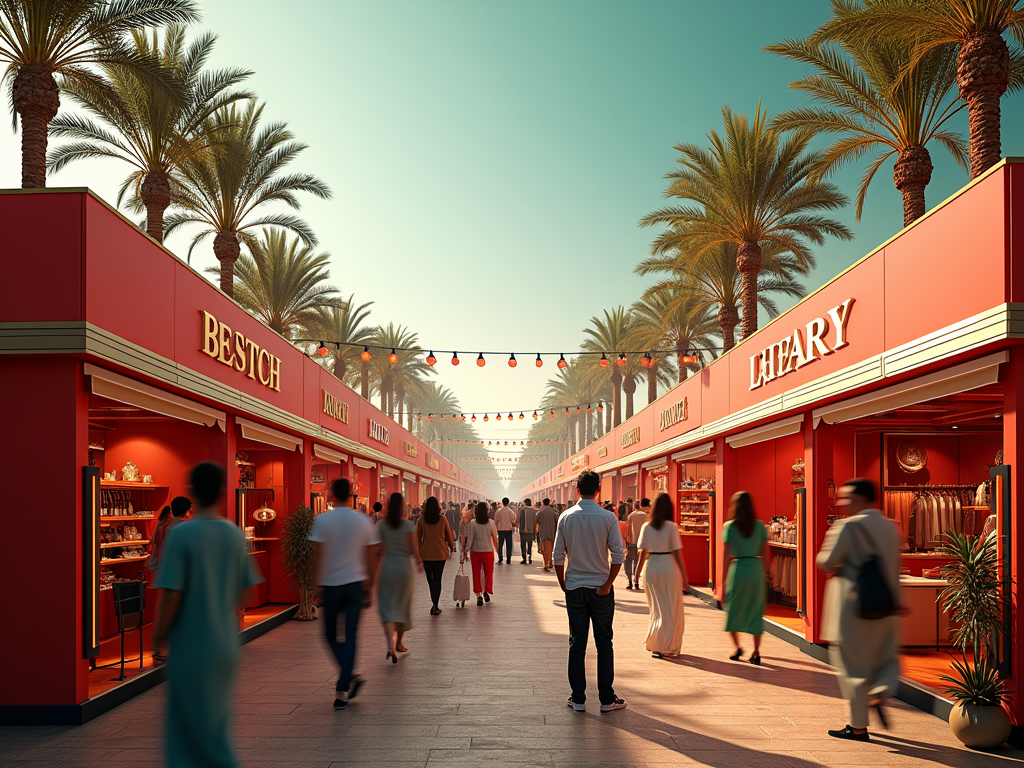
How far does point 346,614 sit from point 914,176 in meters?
13.7

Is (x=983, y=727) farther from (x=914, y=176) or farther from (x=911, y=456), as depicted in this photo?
(x=914, y=176)

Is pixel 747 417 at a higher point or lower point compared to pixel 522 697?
higher

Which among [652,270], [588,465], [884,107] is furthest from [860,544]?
[588,465]

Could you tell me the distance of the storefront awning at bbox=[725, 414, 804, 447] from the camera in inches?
467

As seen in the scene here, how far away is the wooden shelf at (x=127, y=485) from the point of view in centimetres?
1099

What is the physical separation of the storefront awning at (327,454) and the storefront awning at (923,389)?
33.9ft

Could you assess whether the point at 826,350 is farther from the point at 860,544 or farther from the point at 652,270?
the point at 652,270

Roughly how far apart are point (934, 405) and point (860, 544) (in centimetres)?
513

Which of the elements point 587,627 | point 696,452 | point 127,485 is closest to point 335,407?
point 127,485

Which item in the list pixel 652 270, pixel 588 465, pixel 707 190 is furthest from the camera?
pixel 588 465

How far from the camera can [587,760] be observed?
6.01 metres

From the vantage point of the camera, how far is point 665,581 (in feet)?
33.4

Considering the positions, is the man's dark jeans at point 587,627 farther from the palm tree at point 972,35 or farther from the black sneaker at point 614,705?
the palm tree at point 972,35

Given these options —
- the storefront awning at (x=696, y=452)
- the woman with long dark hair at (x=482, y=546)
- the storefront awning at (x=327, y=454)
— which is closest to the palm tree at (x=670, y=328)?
the storefront awning at (x=696, y=452)
